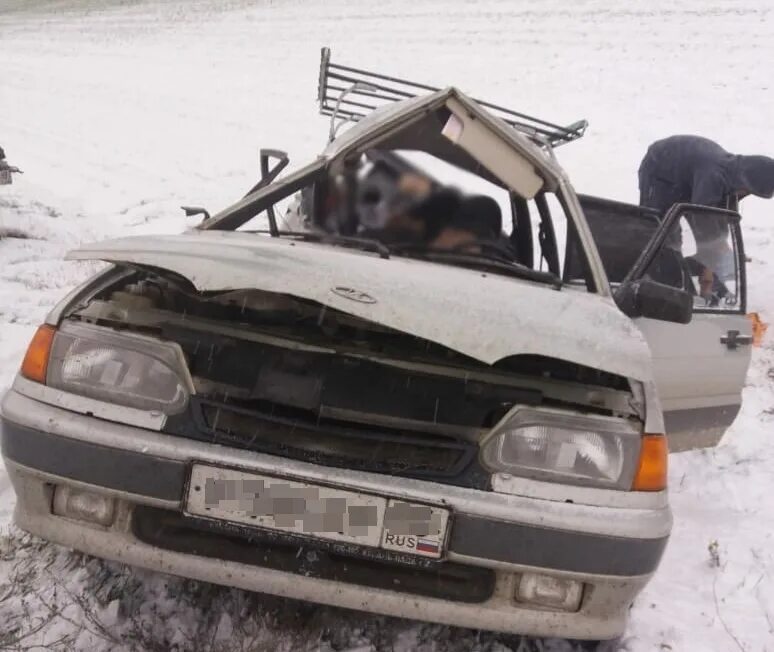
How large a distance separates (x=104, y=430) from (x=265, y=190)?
1.38 metres

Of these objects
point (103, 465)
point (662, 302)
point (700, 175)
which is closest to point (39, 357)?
point (103, 465)

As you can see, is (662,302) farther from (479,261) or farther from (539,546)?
(539,546)

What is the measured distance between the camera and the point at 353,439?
6.57ft

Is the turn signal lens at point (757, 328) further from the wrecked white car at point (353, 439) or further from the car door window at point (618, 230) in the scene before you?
the wrecked white car at point (353, 439)

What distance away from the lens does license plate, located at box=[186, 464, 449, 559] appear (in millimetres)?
1857

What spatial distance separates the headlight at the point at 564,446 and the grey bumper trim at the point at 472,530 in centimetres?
17

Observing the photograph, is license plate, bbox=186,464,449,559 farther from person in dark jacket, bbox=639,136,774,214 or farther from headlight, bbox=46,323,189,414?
person in dark jacket, bbox=639,136,774,214

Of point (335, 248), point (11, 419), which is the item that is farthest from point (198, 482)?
point (335, 248)

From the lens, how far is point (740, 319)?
3.54 metres

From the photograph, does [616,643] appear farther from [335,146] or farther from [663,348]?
[335,146]

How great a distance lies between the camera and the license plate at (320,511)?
186cm

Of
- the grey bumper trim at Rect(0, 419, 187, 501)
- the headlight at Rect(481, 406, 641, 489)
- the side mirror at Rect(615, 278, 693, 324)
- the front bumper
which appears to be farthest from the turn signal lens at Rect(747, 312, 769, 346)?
the grey bumper trim at Rect(0, 419, 187, 501)

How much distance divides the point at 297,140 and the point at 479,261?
1329 cm

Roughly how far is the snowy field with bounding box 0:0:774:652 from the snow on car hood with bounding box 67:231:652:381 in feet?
3.62
